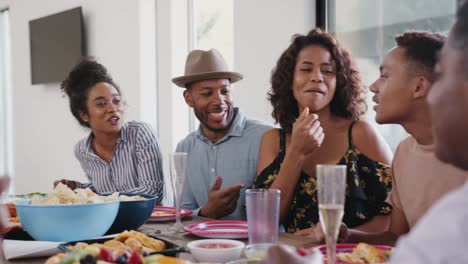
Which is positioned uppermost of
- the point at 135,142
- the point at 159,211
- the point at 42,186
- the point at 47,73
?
the point at 47,73

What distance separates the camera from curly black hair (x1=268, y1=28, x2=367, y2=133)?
211 cm

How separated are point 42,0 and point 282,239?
16.6 feet

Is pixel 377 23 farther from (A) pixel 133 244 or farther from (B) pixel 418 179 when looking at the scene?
(A) pixel 133 244

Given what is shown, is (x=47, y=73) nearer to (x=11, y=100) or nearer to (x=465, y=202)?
(x=11, y=100)

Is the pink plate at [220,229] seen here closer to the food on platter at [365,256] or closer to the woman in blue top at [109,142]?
the food on platter at [365,256]

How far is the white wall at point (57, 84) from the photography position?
4.45 m

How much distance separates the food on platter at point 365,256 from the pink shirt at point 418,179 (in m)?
0.50

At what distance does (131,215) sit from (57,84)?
13.8 feet

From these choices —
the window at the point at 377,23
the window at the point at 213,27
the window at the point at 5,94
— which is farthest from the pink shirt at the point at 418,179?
the window at the point at 5,94

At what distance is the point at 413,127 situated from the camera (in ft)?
5.31

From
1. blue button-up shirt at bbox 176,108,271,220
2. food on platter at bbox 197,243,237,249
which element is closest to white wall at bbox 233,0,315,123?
blue button-up shirt at bbox 176,108,271,220

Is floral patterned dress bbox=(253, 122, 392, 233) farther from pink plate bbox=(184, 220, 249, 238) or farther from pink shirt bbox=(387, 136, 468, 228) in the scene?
pink plate bbox=(184, 220, 249, 238)

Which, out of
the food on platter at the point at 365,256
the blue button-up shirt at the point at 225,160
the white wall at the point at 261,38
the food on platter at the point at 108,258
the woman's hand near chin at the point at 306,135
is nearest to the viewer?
the food on platter at the point at 108,258

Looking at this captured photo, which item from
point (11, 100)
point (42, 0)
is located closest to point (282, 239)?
point (42, 0)
